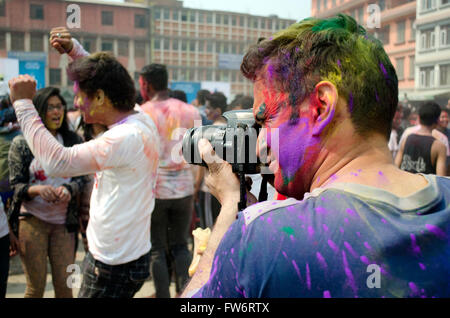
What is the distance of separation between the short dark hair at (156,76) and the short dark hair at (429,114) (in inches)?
99.1

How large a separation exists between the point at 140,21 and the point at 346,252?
127 feet

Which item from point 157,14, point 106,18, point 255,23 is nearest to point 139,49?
point 157,14

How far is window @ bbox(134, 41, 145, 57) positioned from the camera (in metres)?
37.7

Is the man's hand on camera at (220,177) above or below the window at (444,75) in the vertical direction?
below

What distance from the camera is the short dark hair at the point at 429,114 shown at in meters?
4.33

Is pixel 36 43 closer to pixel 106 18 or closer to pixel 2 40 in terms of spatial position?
pixel 106 18

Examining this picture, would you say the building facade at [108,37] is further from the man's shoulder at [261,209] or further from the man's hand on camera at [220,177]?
the man's shoulder at [261,209]

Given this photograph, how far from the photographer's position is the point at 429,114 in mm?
4344

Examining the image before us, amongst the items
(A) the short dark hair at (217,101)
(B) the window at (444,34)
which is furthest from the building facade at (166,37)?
(B) the window at (444,34)

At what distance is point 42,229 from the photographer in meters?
3.08

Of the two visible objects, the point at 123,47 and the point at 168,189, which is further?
the point at 123,47

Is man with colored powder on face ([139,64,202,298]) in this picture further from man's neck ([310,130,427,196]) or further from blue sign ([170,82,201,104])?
blue sign ([170,82,201,104])

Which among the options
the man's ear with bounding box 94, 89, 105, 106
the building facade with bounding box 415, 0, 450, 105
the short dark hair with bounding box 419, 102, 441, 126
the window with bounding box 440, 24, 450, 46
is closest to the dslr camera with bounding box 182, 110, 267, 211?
the man's ear with bounding box 94, 89, 105, 106

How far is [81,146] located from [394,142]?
4957 millimetres
